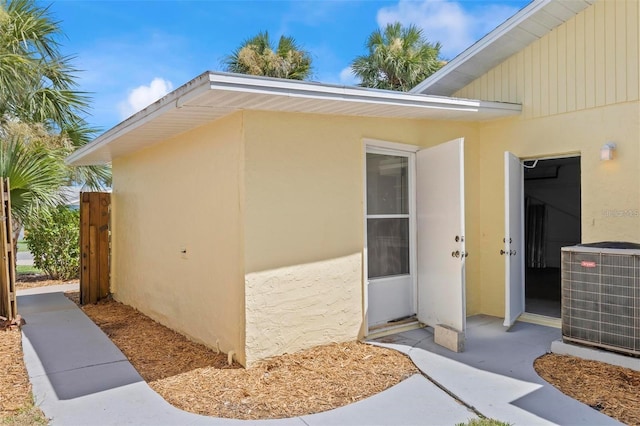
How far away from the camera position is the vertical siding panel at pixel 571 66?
18.4 ft

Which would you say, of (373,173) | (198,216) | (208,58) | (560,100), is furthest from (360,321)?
(208,58)

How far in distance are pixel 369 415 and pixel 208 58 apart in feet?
49.0

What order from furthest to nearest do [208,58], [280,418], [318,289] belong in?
[208,58] < [318,289] < [280,418]

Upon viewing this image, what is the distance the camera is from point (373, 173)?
18.2ft

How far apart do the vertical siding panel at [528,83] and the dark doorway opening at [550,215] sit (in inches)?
210

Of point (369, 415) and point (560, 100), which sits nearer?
point (369, 415)

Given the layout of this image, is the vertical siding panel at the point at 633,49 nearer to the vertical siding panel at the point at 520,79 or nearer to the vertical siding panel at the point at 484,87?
the vertical siding panel at the point at 520,79

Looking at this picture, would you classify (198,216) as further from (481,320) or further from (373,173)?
(481,320)

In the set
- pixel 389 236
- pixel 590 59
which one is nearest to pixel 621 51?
pixel 590 59

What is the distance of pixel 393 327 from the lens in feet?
18.3

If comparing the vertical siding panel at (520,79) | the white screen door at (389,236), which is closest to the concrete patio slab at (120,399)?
the white screen door at (389,236)

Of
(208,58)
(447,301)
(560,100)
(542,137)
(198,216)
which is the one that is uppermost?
(208,58)

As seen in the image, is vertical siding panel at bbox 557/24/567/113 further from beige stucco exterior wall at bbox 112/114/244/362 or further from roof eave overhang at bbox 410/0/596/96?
beige stucco exterior wall at bbox 112/114/244/362

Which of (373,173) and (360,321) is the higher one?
(373,173)
